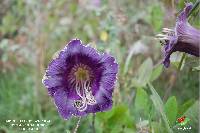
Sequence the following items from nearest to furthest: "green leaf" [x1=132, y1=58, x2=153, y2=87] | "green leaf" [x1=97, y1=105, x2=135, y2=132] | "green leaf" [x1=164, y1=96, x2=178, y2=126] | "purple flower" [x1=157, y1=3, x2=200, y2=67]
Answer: "purple flower" [x1=157, y1=3, x2=200, y2=67] < "green leaf" [x1=164, y1=96, x2=178, y2=126] < "green leaf" [x1=97, y1=105, x2=135, y2=132] < "green leaf" [x1=132, y1=58, x2=153, y2=87]

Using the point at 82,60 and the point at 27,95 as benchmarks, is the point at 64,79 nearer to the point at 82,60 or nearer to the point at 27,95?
the point at 82,60

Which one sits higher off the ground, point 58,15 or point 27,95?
point 58,15

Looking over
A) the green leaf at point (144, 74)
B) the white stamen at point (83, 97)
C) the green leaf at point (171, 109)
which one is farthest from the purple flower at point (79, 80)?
the green leaf at point (144, 74)

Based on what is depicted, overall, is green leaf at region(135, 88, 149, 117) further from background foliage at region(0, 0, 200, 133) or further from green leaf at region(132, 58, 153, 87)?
green leaf at region(132, 58, 153, 87)

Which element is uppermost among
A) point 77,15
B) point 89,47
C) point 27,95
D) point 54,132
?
point 77,15

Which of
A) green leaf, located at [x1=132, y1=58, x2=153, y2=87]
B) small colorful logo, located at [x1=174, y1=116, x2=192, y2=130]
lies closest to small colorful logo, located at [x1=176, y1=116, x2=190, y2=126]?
small colorful logo, located at [x1=174, y1=116, x2=192, y2=130]

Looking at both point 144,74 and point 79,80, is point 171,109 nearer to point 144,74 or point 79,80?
point 79,80

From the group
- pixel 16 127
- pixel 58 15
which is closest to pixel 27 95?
pixel 58 15
